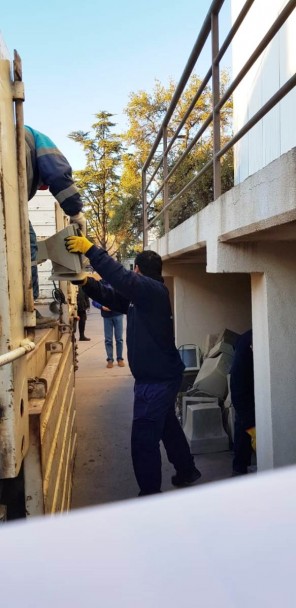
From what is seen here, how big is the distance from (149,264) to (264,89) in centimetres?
180

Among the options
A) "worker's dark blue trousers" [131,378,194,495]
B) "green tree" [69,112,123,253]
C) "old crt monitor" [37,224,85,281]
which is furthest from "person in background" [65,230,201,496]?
"green tree" [69,112,123,253]

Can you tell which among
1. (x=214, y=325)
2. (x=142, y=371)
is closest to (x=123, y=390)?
(x=214, y=325)

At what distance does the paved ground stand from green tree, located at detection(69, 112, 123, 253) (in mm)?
19900

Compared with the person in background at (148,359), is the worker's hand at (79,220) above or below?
above

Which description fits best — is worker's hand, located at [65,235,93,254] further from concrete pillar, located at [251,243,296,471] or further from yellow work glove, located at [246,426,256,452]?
yellow work glove, located at [246,426,256,452]

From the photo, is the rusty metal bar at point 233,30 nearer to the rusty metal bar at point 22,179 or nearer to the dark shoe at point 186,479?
the rusty metal bar at point 22,179

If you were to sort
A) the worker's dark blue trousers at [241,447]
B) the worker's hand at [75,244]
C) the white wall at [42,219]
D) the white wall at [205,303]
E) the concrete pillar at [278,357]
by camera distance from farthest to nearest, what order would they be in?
the white wall at [205,303], the white wall at [42,219], the worker's dark blue trousers at [241,447], the concrete pillar at [278,357], the worker's hand at [75,244]

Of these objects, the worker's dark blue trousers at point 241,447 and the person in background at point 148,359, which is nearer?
the person in background at point 148,359

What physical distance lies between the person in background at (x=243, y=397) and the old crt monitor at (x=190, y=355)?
2.12 meters

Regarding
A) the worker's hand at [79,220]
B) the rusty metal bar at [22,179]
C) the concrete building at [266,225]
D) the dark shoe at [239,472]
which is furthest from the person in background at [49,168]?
the dark shoe at [239,472]

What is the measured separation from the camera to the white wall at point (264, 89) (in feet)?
12.3

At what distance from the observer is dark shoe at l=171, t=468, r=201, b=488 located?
13.7 feet

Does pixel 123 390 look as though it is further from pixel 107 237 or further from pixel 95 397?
pixel 107 237

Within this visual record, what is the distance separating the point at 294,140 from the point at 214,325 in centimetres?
329
